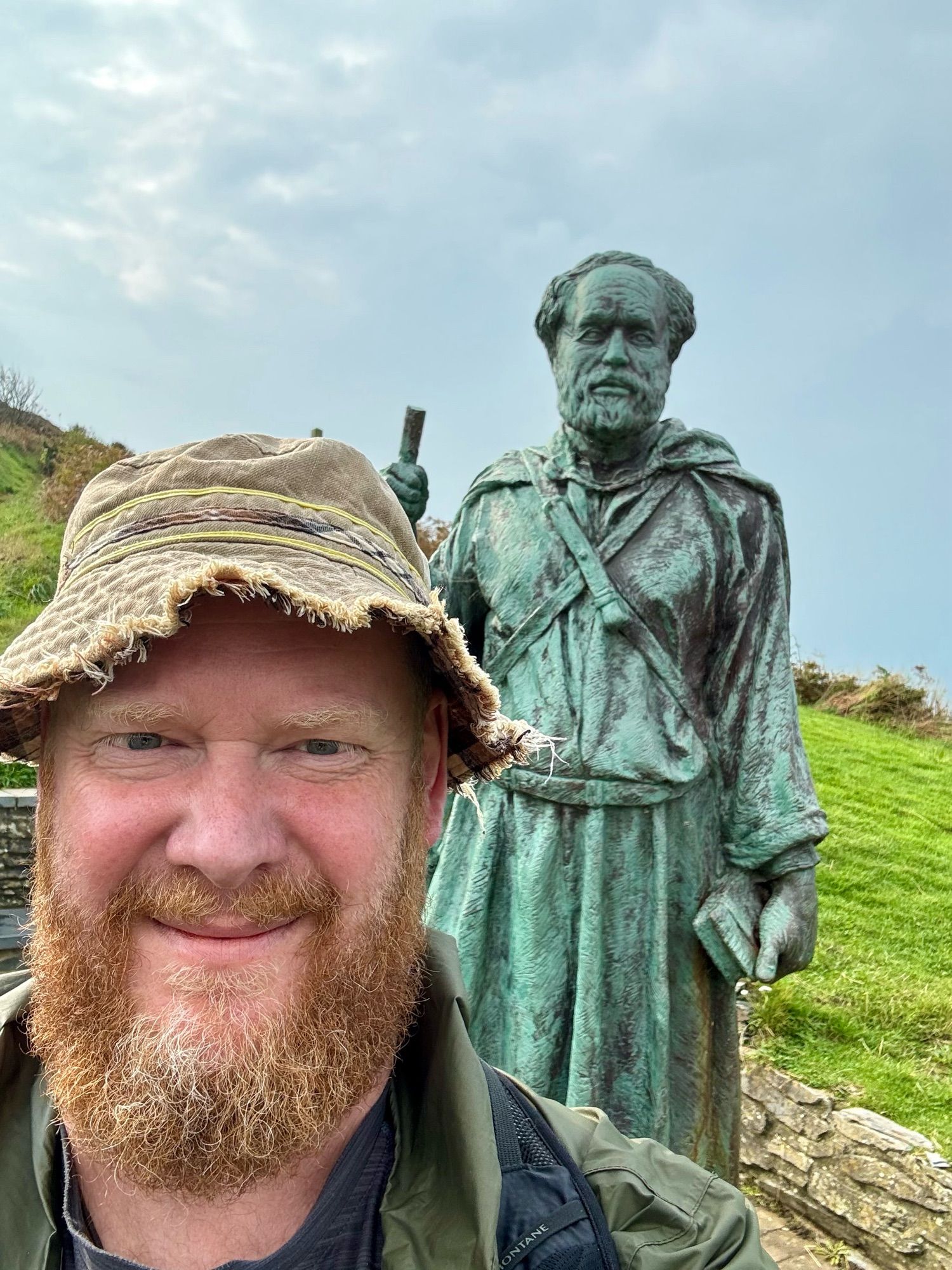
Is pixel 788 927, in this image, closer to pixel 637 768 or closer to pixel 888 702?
pixel 637 768

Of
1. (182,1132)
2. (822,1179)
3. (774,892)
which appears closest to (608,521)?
(774,892)

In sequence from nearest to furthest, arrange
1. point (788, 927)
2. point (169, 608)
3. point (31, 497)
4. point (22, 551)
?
point (169, 608)
point (788, 927)
point (22, 551)
point (31, 497)

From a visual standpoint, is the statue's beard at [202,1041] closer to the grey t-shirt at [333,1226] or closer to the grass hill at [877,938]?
the grey t-shirt at [333,1226]

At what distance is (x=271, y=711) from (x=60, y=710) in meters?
0.31

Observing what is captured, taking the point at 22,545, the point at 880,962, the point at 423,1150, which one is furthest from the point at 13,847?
the point at 423,1150

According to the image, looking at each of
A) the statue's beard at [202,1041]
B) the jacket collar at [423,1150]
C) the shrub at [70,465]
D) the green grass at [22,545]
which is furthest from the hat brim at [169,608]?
the shrub at [70,465]

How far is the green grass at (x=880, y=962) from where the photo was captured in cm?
590

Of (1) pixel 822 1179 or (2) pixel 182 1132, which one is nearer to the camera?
(2) pixel 182 1132

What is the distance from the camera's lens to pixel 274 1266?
→ 1.31 meters

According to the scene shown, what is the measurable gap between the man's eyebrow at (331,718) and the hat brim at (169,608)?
0.39 ft

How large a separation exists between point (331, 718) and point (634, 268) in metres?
2.10

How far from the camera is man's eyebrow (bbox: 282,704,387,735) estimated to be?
4.50ft

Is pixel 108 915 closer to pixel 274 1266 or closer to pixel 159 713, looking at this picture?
pixel 159 713

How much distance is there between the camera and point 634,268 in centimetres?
303
